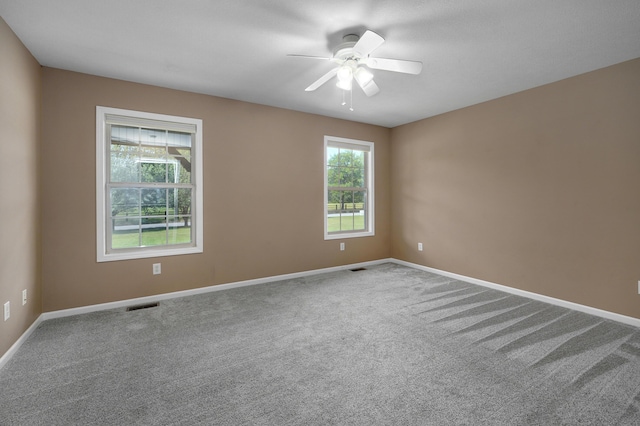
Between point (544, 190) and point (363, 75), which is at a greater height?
point (363, 75)

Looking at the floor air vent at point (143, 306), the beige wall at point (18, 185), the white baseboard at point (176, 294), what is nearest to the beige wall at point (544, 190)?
the white baseboard at point (176, 294)

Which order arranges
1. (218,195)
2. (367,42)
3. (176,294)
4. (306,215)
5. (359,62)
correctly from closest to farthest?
1. (367,42)
2. (359,62)
3. (176,294)
4. (218,195)
5. (306,215)

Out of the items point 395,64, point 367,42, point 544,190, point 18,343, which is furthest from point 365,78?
point 18,343

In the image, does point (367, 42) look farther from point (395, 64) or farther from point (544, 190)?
point (544, 190)

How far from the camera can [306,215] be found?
4562 millimetres

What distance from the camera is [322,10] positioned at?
208 centimetres

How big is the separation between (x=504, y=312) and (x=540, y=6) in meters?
2.70

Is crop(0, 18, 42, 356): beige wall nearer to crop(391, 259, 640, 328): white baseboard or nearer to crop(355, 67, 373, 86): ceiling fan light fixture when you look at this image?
crop(355, 67, 373, 86): ceiling fan light fixture

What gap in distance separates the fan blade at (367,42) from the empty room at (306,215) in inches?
0.8

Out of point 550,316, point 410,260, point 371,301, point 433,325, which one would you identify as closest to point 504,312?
point 550,316

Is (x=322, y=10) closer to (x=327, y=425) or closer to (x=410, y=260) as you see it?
(x=327, y=425)

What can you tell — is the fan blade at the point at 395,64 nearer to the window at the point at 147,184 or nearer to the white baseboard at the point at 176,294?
the window at the point at 147,184

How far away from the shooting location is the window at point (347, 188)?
4875 millimetres

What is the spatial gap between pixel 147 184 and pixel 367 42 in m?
2.87
